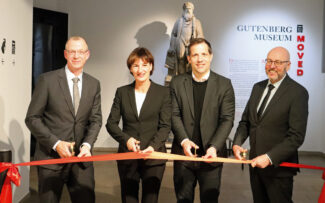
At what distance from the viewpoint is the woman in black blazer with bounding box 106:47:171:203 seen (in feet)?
8.49

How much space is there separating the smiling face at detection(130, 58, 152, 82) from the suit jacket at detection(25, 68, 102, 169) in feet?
1.22

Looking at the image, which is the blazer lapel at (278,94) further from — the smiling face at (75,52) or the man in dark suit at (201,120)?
the smiling face at (75,52)

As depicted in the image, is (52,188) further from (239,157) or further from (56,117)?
(239,157)

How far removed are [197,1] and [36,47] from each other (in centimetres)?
332

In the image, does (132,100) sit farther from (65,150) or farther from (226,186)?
(226,186)

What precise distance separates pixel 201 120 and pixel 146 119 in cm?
41

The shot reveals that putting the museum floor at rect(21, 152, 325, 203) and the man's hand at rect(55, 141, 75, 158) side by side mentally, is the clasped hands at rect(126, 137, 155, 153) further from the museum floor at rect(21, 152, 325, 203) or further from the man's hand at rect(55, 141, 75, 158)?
the museum floor at rect(21, 152, 325, 203)

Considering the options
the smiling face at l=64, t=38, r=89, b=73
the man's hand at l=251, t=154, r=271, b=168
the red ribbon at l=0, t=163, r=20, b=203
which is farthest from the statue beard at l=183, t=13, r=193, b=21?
the red ribbon at l=0, t=163, r=20, b=203

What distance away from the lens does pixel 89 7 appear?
23.7 feet

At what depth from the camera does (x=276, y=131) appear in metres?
2.51

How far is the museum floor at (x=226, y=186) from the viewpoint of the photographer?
4.26 meters

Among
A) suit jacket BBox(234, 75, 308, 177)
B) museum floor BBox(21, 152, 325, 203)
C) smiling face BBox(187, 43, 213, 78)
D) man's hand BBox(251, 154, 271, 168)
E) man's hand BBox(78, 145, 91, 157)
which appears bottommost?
museum floor BBox(21, 152, 325, 203)

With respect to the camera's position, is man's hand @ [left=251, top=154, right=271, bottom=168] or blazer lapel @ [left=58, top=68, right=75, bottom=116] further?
blazer lapel @ [left=58, top=68, right=75, bottom=116]

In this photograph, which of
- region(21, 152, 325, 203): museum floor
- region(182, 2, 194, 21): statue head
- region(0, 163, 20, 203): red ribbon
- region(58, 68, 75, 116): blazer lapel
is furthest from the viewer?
region(182, 2, 194, 21): statue head
